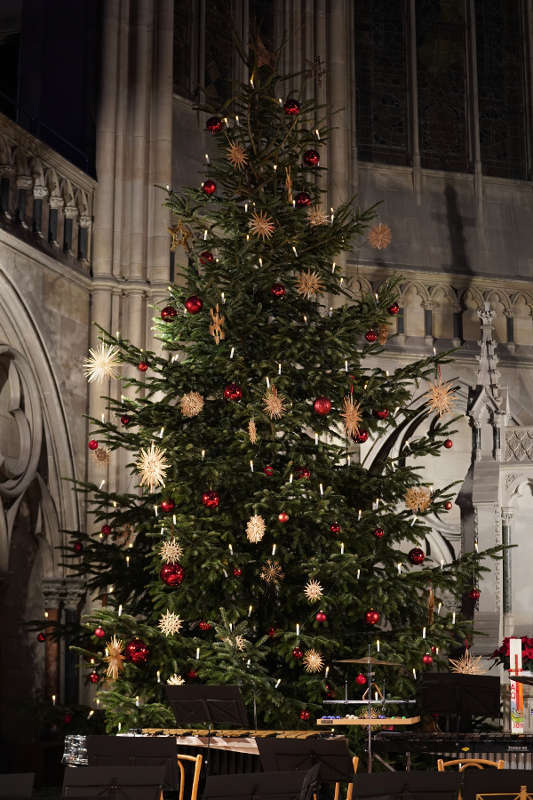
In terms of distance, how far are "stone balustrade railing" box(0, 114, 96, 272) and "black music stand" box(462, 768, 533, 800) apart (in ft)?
23.4

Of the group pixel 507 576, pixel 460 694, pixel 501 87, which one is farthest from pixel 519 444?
pixel 501 87

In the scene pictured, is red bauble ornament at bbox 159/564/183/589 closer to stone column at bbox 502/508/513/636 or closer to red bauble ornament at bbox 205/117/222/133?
red bauble ornament at bbox 205/117/222/133

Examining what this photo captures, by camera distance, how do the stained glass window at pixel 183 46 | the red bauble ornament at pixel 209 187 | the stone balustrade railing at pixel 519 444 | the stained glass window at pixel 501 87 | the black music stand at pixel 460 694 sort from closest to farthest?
1. the black music stand at pixel 460 694
2. the red bauble ornament at pixel 209 187
3. the stone balustrade railing at pixel 519 444
4. the stained glass window at pixel 183 46
5. the stained glass window at pixel 501 87

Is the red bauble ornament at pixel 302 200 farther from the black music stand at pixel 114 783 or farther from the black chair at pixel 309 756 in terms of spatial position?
the black music stand at pixel 114 783

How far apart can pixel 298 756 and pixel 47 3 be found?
395 inches

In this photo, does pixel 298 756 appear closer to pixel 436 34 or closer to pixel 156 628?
pixel 156 628

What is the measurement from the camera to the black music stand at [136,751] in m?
6.16

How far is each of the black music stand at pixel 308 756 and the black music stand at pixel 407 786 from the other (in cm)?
86

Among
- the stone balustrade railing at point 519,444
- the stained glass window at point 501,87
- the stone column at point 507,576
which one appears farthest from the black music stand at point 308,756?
the stained glass window at point 501,87

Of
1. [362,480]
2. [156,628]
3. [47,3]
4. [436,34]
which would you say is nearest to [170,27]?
[47,3]

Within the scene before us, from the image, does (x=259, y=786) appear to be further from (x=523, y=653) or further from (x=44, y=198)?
(x=44, y=198)

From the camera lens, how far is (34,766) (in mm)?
11031

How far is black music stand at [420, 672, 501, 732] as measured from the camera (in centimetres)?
742

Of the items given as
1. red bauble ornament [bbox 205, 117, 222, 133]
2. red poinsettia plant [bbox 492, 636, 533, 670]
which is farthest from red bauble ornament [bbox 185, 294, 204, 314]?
red poinsettia plant [bbox 492, 636, 533, 670]
